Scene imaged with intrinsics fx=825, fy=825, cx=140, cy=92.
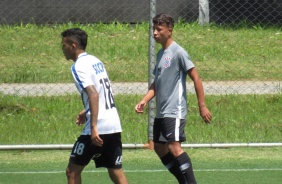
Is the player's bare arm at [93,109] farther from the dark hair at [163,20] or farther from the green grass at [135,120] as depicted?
the green grass at [135,120]

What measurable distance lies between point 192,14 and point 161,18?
9292mm

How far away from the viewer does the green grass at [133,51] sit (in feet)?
47.0

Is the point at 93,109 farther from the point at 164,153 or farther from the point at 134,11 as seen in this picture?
the point at 134,11

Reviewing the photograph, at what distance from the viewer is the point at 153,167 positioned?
938 cm

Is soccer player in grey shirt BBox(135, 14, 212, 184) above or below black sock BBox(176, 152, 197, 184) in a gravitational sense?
above

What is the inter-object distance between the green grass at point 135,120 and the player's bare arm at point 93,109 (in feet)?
12.5

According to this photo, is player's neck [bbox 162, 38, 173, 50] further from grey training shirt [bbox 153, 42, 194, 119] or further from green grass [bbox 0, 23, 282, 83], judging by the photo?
green grass [bbox 0, 23, 282, 83]

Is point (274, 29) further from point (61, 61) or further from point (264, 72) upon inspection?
point (61, 61)

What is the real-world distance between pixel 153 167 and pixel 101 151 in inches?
95.0

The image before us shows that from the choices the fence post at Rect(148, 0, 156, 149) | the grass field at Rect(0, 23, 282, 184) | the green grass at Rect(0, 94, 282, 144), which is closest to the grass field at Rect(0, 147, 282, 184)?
the grass field at Rect(0, 23, 282, 184)

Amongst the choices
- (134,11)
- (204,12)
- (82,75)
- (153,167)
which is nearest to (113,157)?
(82,75)

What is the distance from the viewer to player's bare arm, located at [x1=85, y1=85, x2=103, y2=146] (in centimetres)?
679

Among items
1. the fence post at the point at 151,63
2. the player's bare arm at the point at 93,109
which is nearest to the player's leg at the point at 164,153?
the player's bare arm at the point at 93,109

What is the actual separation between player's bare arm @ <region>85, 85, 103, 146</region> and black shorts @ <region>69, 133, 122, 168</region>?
15cm
